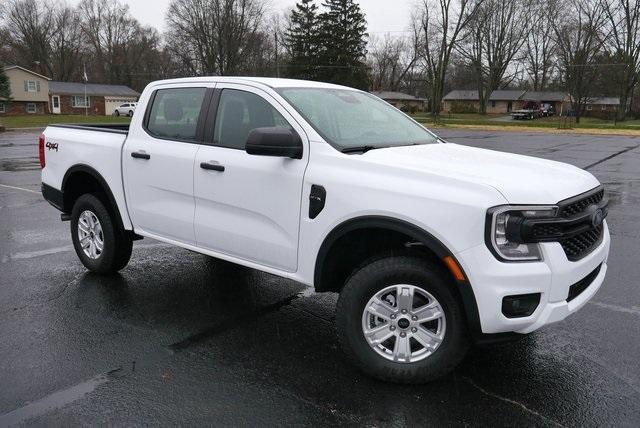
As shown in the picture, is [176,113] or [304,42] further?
[304,42]

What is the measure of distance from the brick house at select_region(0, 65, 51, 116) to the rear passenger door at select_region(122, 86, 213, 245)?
220ft

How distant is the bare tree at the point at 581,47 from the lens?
63906 mm

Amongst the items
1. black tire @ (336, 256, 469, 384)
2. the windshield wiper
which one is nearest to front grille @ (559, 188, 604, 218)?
black tire @ (336, 256, 469, 384)

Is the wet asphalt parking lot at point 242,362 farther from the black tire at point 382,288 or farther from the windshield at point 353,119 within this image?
the windshield at point 353,119

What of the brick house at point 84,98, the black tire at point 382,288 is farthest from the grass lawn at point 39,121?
the black tire at point 382,288

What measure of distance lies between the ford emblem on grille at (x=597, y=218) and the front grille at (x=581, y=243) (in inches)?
1.9

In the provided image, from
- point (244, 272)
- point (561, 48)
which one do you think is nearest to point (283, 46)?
point (561, 48)

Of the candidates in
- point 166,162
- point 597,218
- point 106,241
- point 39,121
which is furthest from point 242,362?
point 39,121

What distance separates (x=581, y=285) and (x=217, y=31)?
71.9 m

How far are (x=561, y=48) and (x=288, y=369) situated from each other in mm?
76269

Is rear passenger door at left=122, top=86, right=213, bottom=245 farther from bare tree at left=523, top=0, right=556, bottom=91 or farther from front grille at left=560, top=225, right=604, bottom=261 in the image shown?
bare tree at left=523, top=0, right=556, bottom=91

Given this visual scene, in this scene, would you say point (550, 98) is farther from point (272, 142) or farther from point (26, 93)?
point (272, 142)

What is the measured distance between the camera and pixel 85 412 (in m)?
3.15

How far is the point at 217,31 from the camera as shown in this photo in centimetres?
6988
